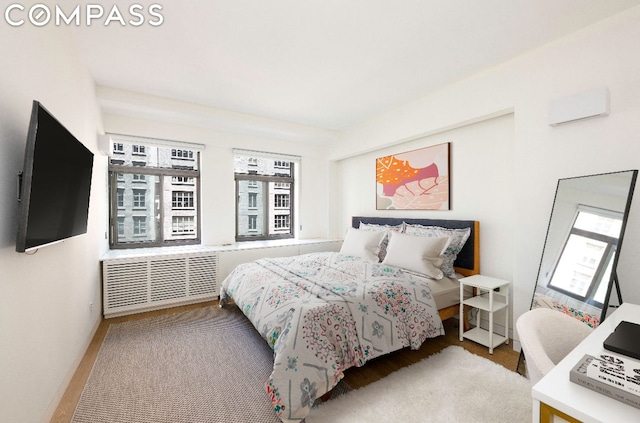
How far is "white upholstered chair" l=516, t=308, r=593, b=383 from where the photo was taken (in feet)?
3.65

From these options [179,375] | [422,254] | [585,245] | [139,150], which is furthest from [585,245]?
[139,150]

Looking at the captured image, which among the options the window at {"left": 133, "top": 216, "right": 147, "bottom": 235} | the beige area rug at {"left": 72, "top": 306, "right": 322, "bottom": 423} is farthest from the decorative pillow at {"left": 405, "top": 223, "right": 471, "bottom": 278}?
the window at {"left": 133, "top": 216, "right": 147, "bottom": 235}

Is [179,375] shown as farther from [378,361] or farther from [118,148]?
[118,148]

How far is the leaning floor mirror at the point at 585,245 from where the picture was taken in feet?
5.57

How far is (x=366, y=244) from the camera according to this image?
354 cm

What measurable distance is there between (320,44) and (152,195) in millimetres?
3141

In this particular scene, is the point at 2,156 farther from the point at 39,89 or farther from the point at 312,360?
the point at 312,360

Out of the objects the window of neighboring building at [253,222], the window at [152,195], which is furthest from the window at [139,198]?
the window of neighboring building at [253,222]

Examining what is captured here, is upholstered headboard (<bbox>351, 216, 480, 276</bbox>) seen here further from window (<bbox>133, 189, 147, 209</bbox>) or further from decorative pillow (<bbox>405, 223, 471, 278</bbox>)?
window (<bbox>133, 189, 147, 209</bbox>)

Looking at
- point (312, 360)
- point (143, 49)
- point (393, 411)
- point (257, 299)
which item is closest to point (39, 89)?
point (143, 49)

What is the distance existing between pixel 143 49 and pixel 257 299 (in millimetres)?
2280

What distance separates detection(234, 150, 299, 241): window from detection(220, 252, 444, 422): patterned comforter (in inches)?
68.7

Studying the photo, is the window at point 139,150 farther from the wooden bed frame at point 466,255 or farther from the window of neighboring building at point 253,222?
the wooden bed frame at point 466,255

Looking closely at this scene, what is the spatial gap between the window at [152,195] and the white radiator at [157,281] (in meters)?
0.67
